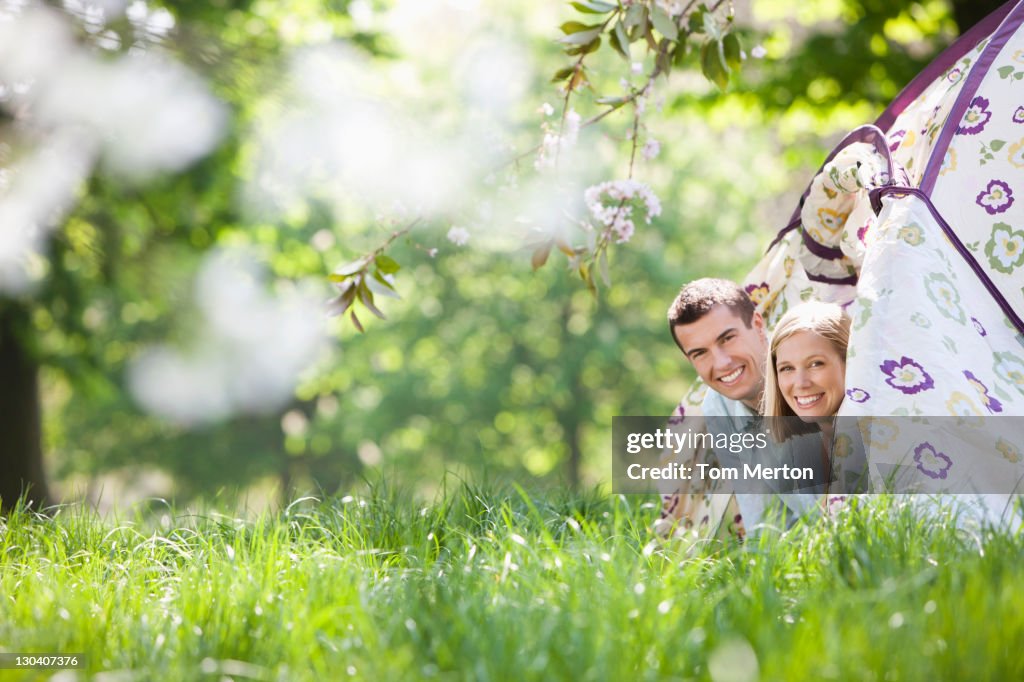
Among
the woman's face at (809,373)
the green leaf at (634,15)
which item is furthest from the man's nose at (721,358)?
the green leaf at (634,15)

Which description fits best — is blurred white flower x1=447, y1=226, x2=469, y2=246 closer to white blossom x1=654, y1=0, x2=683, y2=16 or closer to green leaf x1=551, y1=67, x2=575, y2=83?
green leaf x1=551, y1=67, x2=575, y2=83

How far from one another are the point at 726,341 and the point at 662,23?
1063 mm

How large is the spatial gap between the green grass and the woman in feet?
1.56

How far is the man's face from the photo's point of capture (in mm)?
3141

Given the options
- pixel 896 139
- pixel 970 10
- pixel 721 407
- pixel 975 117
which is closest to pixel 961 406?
pixel 721 407

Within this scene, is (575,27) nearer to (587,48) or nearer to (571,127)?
(587,48)

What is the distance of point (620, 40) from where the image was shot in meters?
3.06

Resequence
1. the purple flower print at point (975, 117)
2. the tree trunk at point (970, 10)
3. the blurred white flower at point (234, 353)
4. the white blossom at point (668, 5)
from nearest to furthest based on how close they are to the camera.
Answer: the purple flower print at point (975, 117) → the white blossom at point (668, 5) → the tree trunk at point (970, 10) → the blurred white flower at point (234, 353)


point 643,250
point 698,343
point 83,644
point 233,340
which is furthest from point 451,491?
point 643,250

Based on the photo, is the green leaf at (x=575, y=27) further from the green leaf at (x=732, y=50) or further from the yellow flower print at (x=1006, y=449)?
the yellow flower print at (x=1006, y=449)

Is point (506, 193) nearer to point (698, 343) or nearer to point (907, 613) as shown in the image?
point (698, 343)

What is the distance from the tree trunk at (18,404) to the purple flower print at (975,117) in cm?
644

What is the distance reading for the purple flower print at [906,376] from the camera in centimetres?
247

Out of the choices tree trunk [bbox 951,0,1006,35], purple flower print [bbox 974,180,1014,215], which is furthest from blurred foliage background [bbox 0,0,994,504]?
purple flower print [bbox 974,180,1014,215]
